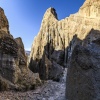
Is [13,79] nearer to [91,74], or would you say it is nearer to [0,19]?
[0,19]

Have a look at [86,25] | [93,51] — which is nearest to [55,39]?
[86,25]

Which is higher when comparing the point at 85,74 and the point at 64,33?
the point at 64,33

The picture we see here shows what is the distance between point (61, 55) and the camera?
182 ft

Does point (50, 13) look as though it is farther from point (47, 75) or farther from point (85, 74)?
point (85, 74)

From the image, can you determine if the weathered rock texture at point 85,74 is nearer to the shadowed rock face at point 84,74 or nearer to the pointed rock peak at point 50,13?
the shadowed rock face at point 84,74

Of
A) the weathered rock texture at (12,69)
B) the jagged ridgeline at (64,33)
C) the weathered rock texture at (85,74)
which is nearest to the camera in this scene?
the weathered rock texture at (85,74)

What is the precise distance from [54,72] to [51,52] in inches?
1176

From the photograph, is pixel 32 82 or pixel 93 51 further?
pixel 32 82

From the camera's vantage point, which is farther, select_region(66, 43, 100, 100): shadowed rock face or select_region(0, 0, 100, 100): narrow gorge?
select_region(0, 0, 100, 100): narrow gorge

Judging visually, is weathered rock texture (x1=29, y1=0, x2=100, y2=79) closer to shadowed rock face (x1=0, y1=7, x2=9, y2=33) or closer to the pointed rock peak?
the pointed rock peak

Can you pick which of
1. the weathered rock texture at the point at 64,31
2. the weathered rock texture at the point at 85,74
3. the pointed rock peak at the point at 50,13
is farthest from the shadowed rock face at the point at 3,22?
the pointed rock peak at the point at 50,13

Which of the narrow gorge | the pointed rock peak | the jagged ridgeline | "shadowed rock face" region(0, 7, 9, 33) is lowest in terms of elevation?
the narrow gorge

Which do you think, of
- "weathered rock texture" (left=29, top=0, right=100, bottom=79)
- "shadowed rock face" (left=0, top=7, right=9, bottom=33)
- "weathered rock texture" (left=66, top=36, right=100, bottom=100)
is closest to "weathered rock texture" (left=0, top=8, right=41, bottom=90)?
"shadowed rock face" (left=0, top=7, right=9, bottom=33)

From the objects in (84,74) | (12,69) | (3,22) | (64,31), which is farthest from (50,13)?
(84,74)
